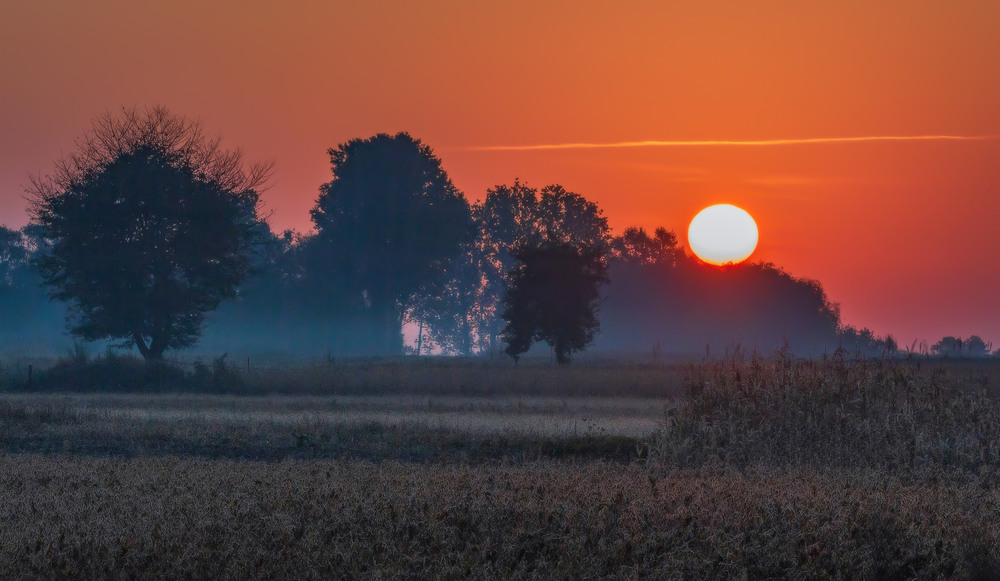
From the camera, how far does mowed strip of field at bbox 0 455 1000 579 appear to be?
29.9 ft

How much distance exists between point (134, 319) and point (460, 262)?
63027 mm

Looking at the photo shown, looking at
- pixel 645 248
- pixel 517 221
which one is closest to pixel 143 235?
pixel 517 221

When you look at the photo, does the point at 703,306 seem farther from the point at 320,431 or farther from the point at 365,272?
→ the point at 320,431

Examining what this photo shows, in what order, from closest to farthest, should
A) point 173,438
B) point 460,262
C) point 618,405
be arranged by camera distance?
1. point 173,438
2. point 618,405
3. point 460,262

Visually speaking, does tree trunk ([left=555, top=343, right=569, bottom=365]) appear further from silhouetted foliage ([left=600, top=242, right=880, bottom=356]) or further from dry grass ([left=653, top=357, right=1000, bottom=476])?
silhouetted foliage ([left=600, top=242, right=880, bottom=356])

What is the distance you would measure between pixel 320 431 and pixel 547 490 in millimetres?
11520

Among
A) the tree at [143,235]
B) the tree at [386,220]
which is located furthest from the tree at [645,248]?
the tree at [143,235]

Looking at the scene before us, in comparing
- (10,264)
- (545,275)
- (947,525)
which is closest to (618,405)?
(947,525)

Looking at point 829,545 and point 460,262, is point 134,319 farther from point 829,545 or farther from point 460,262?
point 460,262

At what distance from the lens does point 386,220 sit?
288 ft

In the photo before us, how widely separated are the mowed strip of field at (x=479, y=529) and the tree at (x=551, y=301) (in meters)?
50.0

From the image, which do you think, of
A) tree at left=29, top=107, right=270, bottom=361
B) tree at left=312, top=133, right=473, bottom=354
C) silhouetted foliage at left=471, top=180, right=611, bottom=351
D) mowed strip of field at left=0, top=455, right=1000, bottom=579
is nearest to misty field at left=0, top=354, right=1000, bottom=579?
mowed strip of field at left=0, top=455, right=1000, bottom=579

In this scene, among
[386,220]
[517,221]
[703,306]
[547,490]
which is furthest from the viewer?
[703,306]

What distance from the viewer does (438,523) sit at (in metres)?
10.1
